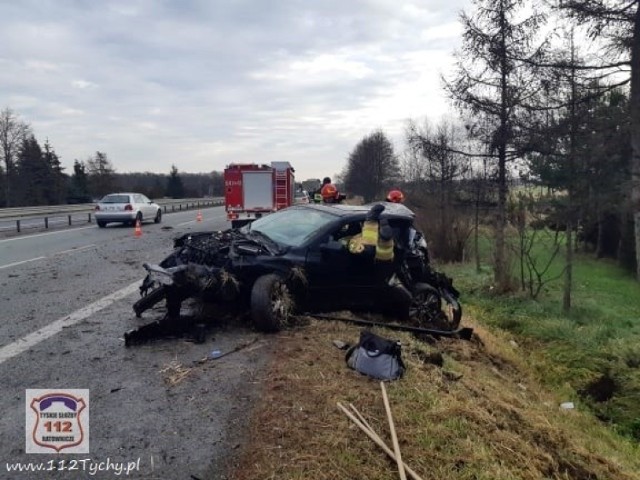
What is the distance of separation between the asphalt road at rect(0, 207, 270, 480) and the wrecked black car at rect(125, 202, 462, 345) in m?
0.36

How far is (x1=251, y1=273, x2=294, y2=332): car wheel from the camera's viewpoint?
5238 mm

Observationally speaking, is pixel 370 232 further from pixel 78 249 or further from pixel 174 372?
pixel 78 249

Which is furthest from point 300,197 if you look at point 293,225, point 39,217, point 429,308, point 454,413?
point 454,413

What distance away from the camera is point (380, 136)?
202 ft

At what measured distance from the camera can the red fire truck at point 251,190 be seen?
822 inches

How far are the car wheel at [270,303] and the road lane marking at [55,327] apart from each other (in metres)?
2.19

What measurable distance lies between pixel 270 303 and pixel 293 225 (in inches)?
59.5

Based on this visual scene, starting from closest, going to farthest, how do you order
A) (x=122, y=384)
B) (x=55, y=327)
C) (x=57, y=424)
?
(x=57, y=424) → (x=122, y=384) → (x=55, y=327)

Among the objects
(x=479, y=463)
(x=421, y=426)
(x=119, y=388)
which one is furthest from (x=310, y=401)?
(x=119, y=388)

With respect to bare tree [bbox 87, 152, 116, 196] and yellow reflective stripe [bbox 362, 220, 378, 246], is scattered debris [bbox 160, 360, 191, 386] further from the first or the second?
bare tree [bbox 87, 152, 116, 196]

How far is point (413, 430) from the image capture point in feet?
11.2

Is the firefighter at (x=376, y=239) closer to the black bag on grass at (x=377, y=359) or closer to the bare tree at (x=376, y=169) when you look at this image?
the black bag on grass at (x=377, y=359)

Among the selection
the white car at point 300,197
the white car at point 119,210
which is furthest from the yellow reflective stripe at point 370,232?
the white car at point 119,210

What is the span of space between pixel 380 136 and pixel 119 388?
59.7 m
